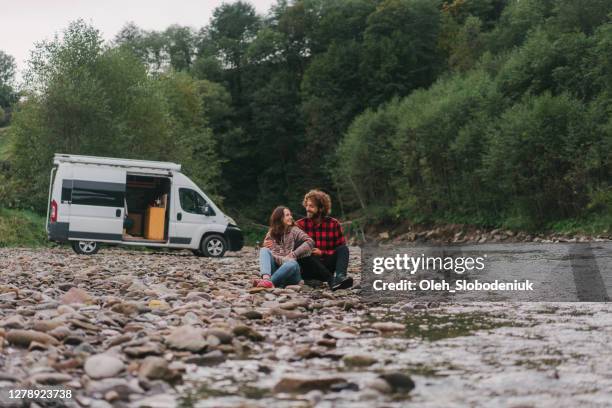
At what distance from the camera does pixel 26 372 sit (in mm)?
4871

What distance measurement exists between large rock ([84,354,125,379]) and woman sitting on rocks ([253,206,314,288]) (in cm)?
571

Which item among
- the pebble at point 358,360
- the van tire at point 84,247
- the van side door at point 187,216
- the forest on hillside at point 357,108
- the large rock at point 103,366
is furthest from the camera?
the forest on hillside at point 357,108

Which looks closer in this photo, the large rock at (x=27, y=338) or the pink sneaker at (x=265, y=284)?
the large rock at (x=27, y=338)

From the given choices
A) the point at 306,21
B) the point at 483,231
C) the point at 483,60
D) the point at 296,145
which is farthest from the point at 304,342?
the point at 306,21

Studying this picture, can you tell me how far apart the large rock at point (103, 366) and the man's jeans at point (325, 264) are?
6.34m

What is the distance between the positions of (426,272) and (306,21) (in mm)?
72238

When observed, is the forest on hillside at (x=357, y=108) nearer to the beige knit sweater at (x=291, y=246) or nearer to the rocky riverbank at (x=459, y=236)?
the rocky riverbank at (x=459, y=236)

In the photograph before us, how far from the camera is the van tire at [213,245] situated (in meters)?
23.2

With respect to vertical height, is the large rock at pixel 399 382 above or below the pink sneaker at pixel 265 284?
above

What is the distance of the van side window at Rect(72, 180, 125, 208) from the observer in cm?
2216

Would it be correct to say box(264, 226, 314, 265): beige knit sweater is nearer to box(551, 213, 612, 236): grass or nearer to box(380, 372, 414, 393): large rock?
box(380, 372, 414, 393): large rock

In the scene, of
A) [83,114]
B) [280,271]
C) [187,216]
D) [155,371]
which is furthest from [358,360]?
[83,114]

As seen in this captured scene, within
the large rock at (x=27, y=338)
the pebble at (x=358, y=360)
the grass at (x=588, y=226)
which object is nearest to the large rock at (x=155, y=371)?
the large rock at (x=27, y=338)

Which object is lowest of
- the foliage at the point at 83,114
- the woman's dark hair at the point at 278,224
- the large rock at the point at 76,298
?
the large rock at the point at 76,298
